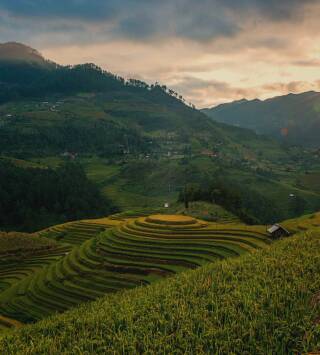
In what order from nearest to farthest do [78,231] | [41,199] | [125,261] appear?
[125,261]
[78,231]
[41,199]

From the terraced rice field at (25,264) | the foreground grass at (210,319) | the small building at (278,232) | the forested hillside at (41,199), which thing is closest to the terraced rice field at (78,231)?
the terraced rice field at (25,264)

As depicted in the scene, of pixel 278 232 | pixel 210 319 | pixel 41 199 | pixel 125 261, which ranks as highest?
pixel 210 319

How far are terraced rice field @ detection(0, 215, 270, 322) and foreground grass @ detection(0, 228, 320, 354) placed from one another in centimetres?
1175

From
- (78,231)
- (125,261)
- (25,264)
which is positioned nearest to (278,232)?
(125,261)

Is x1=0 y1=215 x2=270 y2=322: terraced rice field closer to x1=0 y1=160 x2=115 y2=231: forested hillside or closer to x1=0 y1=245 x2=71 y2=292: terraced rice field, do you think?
x1=0 y1=245 x2=71 y2=292: terraced rice field

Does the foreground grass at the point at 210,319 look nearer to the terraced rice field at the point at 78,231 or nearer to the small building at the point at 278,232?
the small building at the point at 278,232

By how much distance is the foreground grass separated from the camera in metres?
19.8

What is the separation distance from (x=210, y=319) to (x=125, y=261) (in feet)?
86.5

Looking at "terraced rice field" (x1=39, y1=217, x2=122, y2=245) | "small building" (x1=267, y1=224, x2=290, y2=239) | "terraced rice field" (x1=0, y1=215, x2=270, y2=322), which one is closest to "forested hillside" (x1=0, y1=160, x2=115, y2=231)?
"terraced rice field" (x1=39, y1=217, x2=122, y2=245)

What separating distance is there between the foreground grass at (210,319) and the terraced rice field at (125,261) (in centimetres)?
1175

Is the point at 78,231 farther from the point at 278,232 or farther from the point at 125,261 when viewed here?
the point at 278,232

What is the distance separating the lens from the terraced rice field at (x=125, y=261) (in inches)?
1679

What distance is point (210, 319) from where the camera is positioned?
889 inches

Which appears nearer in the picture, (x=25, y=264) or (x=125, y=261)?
(x=125, y=261)
